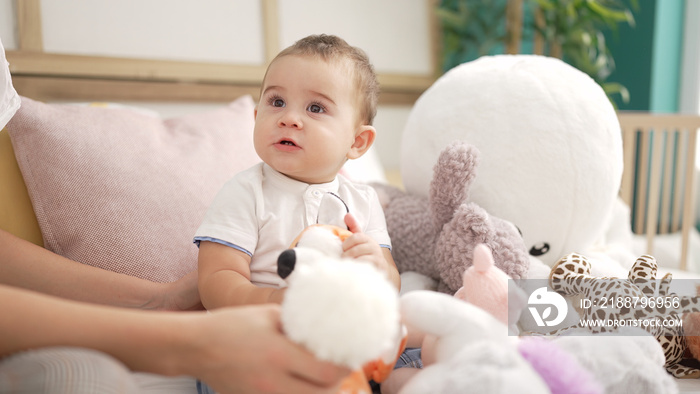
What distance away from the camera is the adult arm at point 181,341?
1.69ft

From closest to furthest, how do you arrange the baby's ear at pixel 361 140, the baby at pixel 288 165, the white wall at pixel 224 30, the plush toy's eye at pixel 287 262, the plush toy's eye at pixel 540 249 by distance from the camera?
the plush toy's eye at pixel 287 262
the baby at pixel 288 165
the baby's ear at pixel 361 140
the plush toy's eye at pixel 540 249
the white wall at pixel 224 30

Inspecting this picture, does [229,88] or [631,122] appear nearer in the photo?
[631,122]

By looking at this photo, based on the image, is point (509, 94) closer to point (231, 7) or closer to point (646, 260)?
point (646, 260)

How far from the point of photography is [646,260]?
95cm

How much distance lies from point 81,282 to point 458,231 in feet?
2.10

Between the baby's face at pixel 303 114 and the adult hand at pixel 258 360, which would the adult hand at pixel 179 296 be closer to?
the baby's face at pixel 303 114

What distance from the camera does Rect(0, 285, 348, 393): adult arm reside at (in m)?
0.52

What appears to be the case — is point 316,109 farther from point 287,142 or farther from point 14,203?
point 14,203

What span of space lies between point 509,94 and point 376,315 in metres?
0.77

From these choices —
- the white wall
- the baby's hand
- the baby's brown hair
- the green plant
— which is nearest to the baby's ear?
the baby's brown hair

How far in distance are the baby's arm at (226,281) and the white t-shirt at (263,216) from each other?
0.05 feet

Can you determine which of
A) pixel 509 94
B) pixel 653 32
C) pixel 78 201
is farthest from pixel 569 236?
pixel 653 32

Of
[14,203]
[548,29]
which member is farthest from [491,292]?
[548,29]

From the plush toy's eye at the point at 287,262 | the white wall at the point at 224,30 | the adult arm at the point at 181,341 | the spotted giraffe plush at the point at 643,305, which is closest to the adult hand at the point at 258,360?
the adult arm at the point at 181,341
